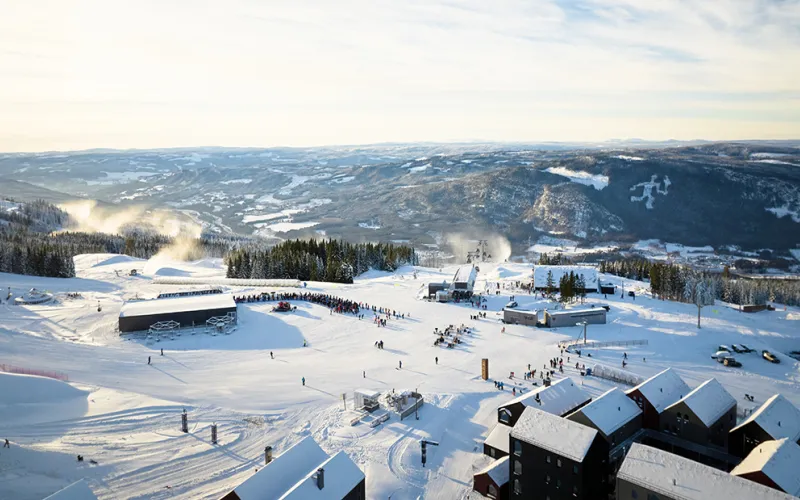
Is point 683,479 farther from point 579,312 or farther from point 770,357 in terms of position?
point 579,312

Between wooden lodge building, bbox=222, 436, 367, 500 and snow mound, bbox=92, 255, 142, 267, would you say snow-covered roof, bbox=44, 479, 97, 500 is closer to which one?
wooden lodge building, bbox=222, 436, 367, 500

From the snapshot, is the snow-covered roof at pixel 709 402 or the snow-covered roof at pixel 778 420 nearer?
the snow-covered roof at pixel 778 420

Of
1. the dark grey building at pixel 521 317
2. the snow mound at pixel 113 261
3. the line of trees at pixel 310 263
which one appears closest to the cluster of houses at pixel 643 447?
the dark grey building at pixel 521 317

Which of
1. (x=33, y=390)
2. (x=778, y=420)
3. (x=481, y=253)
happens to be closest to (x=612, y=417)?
→ (x=778, y=420)

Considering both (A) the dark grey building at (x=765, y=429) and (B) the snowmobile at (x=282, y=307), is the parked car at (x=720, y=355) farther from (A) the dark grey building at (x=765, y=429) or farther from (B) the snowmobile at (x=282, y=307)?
(B) the snowmobile at (x=282, y=307)

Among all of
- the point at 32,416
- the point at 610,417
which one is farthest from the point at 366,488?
the point at 32,416

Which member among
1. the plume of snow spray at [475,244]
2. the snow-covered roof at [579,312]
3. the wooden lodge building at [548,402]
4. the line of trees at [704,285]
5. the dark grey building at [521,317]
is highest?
the wooden lodge building at [548,402]

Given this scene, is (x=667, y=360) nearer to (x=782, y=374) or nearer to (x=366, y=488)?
(x=782, y=374)
